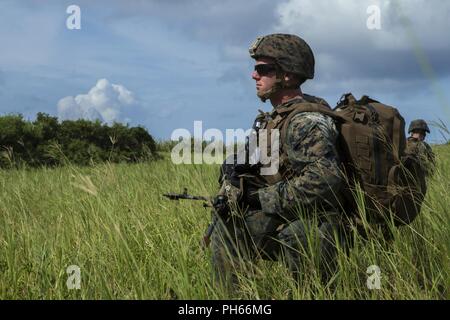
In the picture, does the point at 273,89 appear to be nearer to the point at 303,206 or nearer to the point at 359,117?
the point at 359,117

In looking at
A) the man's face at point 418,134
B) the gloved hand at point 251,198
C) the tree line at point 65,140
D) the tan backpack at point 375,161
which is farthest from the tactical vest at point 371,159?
the tree line at point 65,140

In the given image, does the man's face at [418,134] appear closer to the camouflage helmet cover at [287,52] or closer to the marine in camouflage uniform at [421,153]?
the marine in camouflage uniform at [421,153]

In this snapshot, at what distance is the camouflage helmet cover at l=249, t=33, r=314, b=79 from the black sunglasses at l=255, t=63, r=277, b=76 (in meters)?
0.05

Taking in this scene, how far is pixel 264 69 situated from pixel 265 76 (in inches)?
1.9

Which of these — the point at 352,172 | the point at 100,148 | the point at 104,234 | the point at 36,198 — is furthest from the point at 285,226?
the point at 100,148

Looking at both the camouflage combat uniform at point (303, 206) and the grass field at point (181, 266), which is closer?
the grass field at point (181, 266)

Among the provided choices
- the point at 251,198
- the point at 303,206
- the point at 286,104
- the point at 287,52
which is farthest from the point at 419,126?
the point at 303,206

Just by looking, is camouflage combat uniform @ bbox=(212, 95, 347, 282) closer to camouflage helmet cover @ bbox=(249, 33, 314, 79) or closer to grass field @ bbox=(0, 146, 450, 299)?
grass field @ bbox=(0, 146, 450, 299)

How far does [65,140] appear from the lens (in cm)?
1692

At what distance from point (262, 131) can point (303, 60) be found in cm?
62

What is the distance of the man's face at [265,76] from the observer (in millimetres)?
3711

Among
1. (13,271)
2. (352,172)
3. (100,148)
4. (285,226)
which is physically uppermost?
(100,148)

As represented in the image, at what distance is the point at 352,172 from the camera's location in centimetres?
337
